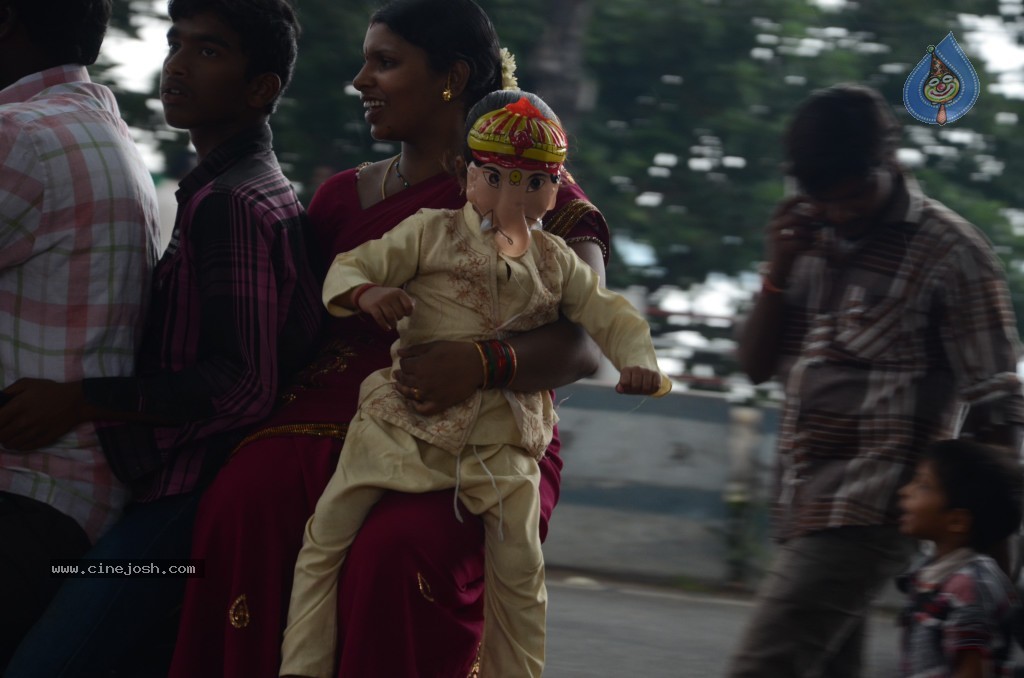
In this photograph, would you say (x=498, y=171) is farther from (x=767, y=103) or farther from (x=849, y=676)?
(x=767, y=103)

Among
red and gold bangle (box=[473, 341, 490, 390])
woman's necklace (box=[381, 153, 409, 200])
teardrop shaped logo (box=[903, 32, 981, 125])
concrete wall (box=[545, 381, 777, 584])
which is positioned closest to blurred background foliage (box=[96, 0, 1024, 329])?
concrete wall (box=[545, 381, 777, 584])

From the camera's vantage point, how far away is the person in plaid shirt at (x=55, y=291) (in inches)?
115

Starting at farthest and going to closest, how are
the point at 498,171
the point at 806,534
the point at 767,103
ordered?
the point at 767,103 < the point at 806,534 < the point at 498,171

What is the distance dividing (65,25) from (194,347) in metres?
0.75

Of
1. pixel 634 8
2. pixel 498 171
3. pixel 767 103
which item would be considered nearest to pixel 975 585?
pixel 498 171

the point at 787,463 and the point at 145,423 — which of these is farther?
the point at 787,463

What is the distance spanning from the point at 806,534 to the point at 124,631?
1512mm

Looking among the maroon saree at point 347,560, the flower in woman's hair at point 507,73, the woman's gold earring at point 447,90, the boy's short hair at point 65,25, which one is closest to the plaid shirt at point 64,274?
the boy's short hair at point 65,25

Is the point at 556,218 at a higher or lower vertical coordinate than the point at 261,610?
higher

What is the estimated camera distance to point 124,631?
2980mm

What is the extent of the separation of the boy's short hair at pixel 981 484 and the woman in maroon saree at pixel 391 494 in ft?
2.65

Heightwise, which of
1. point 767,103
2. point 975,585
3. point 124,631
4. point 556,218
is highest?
point 556,218

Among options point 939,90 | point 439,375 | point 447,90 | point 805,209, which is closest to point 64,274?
point 439,375

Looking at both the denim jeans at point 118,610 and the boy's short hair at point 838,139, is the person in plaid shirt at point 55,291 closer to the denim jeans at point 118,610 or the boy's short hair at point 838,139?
the denim jeans at point 118,610
